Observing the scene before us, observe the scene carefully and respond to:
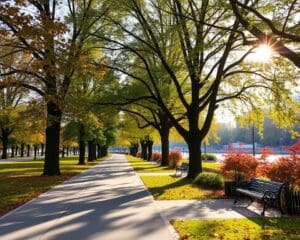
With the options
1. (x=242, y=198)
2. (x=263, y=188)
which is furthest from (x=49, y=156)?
(x=263, y=188)

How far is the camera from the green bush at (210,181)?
18.1 metres

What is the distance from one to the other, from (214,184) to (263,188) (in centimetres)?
580

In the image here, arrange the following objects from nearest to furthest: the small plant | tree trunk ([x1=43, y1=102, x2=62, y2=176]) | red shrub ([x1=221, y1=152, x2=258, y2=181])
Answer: red shrub ([x1=221, y1=152, x2=258, y2=181]) < tree trunk ([x1=43, y1=102, x2=62, y2=176]) < the small plant

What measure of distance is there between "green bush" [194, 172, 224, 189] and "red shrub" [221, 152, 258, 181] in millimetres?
628

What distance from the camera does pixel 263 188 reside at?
41.1 feet

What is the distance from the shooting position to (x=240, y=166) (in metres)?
17.3

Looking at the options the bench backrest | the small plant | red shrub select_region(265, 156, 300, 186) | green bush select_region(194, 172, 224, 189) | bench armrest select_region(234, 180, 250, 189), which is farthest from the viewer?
the small plant

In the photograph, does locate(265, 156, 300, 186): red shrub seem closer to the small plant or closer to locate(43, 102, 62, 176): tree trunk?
locate(43, 102, 62, 176): tree trunk

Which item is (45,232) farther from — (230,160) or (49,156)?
(49,156)

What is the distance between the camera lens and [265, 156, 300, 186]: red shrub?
12477 mm

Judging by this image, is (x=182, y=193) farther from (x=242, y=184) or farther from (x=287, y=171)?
(x=287, y=171)

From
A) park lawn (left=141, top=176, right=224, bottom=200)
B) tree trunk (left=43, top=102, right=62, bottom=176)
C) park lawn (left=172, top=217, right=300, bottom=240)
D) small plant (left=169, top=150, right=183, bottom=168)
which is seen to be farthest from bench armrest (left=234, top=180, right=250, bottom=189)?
small plant (left=169, top=150, right=183, bottom=168)

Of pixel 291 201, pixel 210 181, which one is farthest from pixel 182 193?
pixel 291 201

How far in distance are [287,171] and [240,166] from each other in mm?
4558
